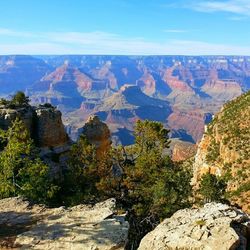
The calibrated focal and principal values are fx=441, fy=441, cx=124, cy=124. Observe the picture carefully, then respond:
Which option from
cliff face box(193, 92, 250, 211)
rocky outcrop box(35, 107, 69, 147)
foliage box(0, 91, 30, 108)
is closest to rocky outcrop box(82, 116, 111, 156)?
rocky outcrop box(35, 107, 69, 147)

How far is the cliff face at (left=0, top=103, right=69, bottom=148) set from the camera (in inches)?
2653

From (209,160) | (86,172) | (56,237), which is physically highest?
(56,237)

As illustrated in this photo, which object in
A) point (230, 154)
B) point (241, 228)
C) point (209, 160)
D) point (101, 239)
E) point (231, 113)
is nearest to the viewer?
point (241, 228)

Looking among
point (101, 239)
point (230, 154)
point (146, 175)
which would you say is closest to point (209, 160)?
point (230, 154)

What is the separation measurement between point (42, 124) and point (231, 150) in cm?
3200

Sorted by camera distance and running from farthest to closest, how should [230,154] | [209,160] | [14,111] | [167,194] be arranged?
[209,160] → [230,154] → [14,111] → [167,194]

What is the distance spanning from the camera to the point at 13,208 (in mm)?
31938

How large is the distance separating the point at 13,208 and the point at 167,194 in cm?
1520

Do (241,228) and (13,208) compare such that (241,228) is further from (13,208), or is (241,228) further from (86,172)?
(86,172)

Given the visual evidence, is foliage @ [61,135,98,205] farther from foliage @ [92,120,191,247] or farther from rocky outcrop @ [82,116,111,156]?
rocky outcrop @ [82,116,111,156]

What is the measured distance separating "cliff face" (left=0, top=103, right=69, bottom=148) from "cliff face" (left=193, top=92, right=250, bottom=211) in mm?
27331

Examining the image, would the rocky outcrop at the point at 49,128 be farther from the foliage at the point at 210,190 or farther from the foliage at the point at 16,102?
the foliage at the point at 210,190

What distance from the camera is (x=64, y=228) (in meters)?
26.0

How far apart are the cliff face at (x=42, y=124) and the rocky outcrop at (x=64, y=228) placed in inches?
1448
